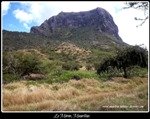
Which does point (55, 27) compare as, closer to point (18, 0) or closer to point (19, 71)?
point (19, 71)

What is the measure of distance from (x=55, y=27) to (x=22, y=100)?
7722 cm

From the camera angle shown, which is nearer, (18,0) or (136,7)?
(18,0)

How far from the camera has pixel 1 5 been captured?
9414 mm

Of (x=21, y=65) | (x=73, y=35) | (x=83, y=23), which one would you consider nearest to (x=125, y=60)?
(x=21, y=65)

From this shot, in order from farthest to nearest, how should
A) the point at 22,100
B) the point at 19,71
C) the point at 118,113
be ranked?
the point at 19,71 → the point at 22,100 → the point at 118,113

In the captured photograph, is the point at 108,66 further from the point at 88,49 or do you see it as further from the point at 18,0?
the point at 88,49

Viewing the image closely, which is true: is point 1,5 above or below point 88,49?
above

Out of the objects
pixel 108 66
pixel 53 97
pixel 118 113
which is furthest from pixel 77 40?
pixel 118 113

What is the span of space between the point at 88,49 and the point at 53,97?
59.7 meters

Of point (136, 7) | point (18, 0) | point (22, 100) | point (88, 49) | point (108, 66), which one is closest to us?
point (18, 0)

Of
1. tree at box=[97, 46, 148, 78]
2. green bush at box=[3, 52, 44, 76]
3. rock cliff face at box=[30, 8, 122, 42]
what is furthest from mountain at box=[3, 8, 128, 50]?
tree at box=[97, 46, 148, 78]

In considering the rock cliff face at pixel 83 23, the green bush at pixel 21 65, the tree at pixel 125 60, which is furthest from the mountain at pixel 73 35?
→ the tree at pixel 125 60

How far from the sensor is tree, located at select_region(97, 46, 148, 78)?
26.7m

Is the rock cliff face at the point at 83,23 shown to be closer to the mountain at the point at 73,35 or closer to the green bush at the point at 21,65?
the mountain at the point at 73,35
